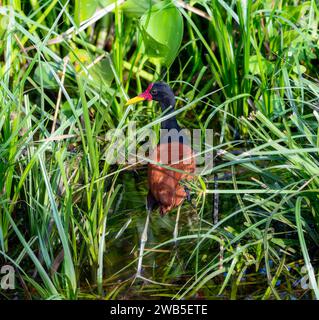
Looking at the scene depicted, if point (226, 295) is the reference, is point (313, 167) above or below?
above

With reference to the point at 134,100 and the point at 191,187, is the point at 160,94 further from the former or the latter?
the point at 191,187

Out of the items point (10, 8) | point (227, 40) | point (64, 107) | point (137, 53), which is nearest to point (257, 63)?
point (227, 40)

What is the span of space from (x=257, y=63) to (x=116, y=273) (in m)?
1.50

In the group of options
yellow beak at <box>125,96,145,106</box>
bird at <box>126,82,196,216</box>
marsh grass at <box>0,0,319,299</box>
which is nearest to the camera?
marsh grass at <box>0,0,319,299</box>

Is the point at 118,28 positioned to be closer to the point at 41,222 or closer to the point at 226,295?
the point at 41,222

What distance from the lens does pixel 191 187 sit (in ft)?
10.1

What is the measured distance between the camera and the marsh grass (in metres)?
3.14

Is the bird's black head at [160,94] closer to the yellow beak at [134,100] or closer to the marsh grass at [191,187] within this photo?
the yellow beak at [134,100]

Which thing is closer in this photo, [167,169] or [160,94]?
[167,169]

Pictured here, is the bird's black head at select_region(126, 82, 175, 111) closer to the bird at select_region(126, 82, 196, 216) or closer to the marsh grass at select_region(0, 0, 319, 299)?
the bird at select_region(126, 82, 196, 216)

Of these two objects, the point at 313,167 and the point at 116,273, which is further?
the point at 116,273

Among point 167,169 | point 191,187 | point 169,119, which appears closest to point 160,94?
point 169,119

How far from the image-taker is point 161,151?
381 cm

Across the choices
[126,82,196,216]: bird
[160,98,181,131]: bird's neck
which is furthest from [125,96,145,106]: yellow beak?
[160,98,181,131]: bird's neck
